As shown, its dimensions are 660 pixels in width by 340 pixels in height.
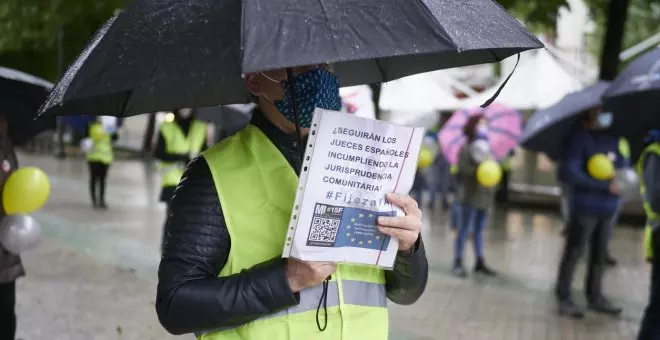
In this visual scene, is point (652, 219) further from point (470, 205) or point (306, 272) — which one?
point (470, 205)

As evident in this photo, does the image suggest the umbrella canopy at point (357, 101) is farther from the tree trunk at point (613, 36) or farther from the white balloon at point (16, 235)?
the tree trunk at point (613, 36)

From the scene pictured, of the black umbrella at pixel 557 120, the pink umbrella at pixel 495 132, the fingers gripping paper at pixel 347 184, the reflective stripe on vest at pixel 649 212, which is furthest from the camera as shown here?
the pink umbrella at pixel 495 132

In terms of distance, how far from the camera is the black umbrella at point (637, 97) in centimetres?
484

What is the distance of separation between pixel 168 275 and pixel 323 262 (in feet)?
1.32

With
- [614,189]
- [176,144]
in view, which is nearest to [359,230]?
[614,189]

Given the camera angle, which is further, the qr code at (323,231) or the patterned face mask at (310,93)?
the patterned face mask at (310,93)

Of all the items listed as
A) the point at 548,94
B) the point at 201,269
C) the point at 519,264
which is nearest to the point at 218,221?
the point at 201,269

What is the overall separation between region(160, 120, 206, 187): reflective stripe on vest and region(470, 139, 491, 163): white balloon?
10.2 ft

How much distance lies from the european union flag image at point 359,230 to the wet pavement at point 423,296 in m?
4.16

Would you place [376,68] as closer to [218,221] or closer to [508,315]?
[218,221]

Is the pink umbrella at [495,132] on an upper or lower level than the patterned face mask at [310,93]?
lower

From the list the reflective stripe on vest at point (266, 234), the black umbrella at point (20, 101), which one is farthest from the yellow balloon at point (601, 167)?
the reflective stripe on vest at point (266, 234)

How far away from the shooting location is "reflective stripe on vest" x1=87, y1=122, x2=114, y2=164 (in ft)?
40.9

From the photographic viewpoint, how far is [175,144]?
816 centimetres
